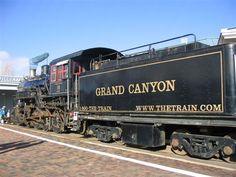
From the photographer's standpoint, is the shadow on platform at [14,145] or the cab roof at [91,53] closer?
the shadow on platform at [14,145]

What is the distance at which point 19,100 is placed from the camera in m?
24.9

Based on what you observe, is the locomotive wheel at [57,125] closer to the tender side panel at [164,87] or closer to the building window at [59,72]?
the building window at [59,72]

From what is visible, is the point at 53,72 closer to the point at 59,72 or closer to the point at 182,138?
the point at 59,72

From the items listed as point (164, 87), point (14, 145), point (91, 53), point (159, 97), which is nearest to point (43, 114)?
point (91, 53)

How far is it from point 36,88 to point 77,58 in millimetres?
6280

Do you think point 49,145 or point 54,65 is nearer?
point 49,145

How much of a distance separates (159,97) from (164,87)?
1.22 ft

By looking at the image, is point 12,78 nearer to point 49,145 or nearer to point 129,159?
point 49,145

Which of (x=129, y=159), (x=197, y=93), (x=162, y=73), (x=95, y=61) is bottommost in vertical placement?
(x=129, y=159)

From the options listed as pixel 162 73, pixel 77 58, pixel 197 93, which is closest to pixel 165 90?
pixel 162 73

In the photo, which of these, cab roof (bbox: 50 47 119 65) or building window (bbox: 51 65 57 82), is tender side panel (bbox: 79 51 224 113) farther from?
building window (bbox: 51 65 57 82)

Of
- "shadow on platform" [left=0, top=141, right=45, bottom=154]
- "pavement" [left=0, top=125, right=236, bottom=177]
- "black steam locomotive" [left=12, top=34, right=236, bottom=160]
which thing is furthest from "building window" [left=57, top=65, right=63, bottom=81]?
"pavement" [left=0, top=125, right=236, bottom=177]

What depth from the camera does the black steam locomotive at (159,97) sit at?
8.73 meters

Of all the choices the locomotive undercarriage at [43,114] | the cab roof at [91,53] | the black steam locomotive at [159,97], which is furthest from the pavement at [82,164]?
the locomotive undercarriage at [43,114]
